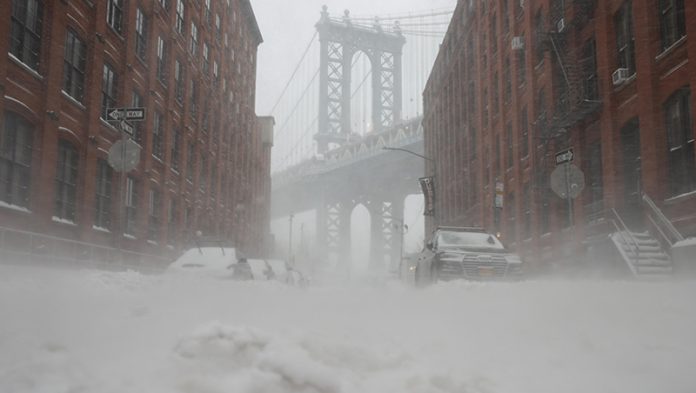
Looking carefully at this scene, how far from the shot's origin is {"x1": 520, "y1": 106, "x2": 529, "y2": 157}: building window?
28.2 meters

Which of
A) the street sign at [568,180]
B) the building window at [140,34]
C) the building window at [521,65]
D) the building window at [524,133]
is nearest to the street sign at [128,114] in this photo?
the building window at [140,34]

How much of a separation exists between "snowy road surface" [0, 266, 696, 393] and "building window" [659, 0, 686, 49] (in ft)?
34.1

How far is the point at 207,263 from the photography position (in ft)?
45.4

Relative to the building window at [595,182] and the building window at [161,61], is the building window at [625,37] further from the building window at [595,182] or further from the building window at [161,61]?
the building window at [161,61]

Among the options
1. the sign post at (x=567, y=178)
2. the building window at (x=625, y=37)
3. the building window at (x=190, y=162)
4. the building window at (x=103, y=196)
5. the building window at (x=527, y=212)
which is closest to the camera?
the sign post at (x=567, y=178)

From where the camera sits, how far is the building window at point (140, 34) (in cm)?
2445

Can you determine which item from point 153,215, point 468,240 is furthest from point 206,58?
point 468,240

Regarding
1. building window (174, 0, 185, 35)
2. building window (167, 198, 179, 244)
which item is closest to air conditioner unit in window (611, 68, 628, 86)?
building window (167, 198, 179, 244)

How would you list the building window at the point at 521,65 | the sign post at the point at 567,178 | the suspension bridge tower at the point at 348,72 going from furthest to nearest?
the suspension bridge tower at the point at 348,72 → the building window at the point at 521,65 → the sign post at the point at 567,178

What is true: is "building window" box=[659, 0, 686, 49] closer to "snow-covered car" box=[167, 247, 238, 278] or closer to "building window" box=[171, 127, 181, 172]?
"snow-covered car" box=[167, 247, 238, 278]

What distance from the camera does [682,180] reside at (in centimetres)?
1530

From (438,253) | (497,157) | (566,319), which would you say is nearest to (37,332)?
(566,319)

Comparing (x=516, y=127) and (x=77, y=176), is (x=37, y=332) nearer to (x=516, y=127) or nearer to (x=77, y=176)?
(x=77, y=176)

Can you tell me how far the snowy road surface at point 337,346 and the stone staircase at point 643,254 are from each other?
7.02 m
